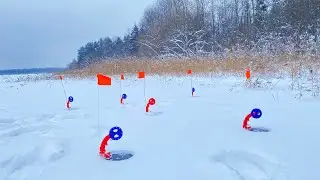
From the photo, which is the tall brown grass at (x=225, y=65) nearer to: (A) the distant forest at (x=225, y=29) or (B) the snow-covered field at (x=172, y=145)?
(A) the distant forest at (x=225, y=29)

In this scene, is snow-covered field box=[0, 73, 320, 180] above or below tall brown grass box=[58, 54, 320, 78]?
below

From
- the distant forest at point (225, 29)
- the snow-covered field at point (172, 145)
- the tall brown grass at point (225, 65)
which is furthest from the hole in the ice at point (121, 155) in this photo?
the distant forest at point (225, 29)

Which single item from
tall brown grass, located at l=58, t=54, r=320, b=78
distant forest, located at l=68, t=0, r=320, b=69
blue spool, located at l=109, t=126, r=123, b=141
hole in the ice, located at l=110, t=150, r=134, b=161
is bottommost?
hole in the ice, located at l=110, t=150, r=134, b=161

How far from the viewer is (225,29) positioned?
34.7 metres

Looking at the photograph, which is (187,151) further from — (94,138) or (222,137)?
(94,138)

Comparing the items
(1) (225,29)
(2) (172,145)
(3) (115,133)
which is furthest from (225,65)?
(1) (225,29)

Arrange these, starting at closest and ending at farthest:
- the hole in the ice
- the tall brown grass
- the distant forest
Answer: the hole in the ice < the tall brown grass < the distant forest

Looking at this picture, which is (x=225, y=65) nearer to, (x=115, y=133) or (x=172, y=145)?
(x=172, y=145)

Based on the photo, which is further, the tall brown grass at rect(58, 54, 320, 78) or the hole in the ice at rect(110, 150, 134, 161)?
the tall brown grass at rect(58, 54, 320, 78)

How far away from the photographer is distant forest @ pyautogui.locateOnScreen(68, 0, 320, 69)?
8750mm

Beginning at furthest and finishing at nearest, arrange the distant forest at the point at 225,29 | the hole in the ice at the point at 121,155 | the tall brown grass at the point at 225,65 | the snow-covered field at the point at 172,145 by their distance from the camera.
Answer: the distant forest at the point at 225,29 → the tall brown grass at the point at 225,65 → the hole in the ice at the point at 121,155 → the snow-covered field at the point at 172,145

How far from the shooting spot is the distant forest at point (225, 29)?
28.7ft

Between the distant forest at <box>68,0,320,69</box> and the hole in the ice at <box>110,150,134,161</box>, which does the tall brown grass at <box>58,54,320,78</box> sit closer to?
→ the distant forest at <box>68,0,320,69</box>

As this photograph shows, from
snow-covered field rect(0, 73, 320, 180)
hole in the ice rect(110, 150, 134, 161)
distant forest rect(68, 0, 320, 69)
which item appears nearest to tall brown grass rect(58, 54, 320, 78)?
distant forest rect(68, 0, 320, 69)
